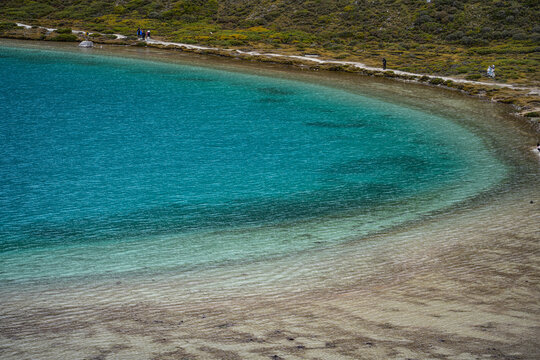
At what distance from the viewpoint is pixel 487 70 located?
3044 inches

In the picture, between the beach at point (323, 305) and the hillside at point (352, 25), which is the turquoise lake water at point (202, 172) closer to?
the beach at point (323, 305)

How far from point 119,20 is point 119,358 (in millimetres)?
126523

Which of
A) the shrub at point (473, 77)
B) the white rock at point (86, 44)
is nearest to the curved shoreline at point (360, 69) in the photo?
the shrub at point (473, 77)

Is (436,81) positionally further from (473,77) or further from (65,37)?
(65,37)

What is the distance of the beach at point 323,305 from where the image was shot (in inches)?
616

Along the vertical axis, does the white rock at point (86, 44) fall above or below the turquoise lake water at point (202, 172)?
above

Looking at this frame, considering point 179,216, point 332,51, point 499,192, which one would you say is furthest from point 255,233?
point 332,51

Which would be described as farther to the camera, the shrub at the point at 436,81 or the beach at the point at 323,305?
the shrub at the point at 436,81

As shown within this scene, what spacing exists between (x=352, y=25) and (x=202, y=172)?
291ft

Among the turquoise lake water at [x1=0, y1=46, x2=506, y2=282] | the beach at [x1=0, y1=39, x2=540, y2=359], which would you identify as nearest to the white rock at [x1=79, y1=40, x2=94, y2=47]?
the turquoise lake water at [x1=0, y1=46, x2=506, y2=282]

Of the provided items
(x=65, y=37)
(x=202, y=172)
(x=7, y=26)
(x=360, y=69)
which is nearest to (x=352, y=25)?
(x=360, y=69)

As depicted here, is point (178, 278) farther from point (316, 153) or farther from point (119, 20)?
point (119, 20)

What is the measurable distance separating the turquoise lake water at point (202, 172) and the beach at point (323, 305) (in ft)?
5.89

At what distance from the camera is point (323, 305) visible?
61.7ft
